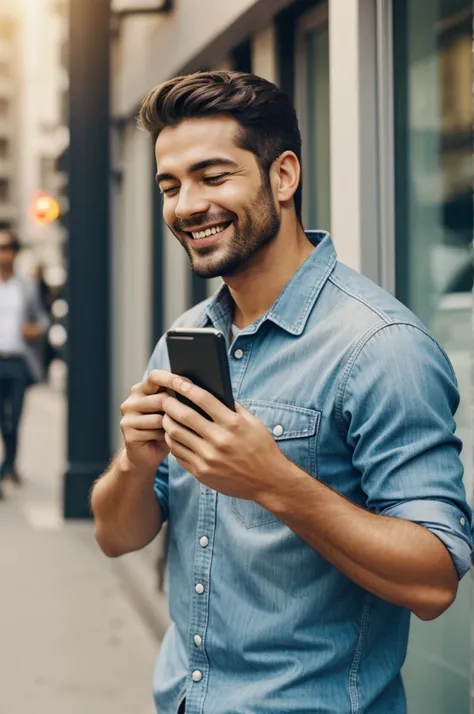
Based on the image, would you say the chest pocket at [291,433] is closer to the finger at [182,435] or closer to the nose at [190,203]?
the finger at [182,435]

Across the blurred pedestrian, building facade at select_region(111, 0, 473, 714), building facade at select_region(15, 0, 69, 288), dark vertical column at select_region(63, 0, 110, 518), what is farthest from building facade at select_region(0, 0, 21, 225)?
building facade at select_region(111, 0, 473, 714)

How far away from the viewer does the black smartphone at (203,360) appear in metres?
1.72

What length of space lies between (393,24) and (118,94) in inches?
210

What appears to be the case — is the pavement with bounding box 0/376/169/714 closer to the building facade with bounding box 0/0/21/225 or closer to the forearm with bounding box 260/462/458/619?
the forearm with bounding box 260/462/458/619

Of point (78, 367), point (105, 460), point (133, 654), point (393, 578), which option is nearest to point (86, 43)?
A: point (78, 367)

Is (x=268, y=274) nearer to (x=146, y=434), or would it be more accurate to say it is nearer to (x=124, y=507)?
(x=146, y=434)

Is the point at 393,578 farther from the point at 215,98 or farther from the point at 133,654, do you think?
the point at 133,654

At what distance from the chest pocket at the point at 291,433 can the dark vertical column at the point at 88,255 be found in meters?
6.57

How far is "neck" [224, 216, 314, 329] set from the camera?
1.98 m

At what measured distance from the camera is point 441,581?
1661 millimetres

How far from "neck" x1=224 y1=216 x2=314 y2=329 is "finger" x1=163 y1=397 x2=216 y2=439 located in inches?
12.3

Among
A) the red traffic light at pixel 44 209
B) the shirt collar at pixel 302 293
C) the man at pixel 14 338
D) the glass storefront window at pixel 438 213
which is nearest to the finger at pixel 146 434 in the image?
the shirt collar at pixel 302 293

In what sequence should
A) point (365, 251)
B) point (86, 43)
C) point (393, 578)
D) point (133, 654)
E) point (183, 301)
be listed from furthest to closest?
point (86, 43), point (183, 301), point (133, 654), point (365, 251), point (393, 578)

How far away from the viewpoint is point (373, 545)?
64.7 inches
